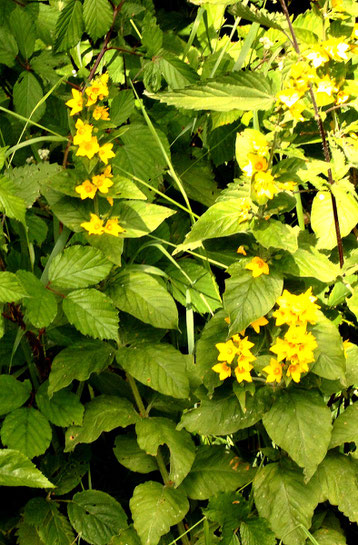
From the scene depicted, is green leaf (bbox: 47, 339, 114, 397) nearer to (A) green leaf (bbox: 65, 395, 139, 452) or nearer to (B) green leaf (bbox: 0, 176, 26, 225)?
(A) green leaf (bbox: 65, 395, 139, 452)

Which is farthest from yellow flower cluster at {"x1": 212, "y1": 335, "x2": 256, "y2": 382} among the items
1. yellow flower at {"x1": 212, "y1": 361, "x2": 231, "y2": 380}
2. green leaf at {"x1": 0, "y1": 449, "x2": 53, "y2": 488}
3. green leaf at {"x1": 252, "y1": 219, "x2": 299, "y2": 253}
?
green leaf at {"x1": 0, "y1": 449, "x2": 53, "y2": 488}

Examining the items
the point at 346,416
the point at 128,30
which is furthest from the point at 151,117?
the point at 346,416

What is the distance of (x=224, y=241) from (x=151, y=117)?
639mm

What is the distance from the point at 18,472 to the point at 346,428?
2.37 ft

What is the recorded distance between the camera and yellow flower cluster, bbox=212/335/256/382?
4.56ft

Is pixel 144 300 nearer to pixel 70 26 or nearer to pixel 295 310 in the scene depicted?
pixel 295 310

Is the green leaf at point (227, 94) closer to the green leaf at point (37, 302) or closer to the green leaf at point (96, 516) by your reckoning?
the green leaf at point (37, 302)

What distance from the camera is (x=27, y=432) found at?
56.6 inches

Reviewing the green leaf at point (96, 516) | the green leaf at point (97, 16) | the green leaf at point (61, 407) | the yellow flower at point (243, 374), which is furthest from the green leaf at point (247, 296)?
the green leaf at point (97, 16)

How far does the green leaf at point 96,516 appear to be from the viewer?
150cm

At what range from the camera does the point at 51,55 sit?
1866mm

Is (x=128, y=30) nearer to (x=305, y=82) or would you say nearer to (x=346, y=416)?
(x=305, y=82)

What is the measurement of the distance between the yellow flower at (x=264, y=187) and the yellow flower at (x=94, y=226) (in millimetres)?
388

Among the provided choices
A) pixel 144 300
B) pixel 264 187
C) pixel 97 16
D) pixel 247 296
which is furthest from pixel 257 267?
pixel 97 16
